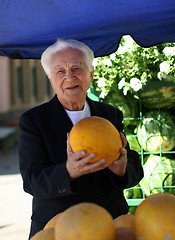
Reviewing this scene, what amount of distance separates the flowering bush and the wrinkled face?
0.93 metres

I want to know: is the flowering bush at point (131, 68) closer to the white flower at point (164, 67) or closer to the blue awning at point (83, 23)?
the white flower at point (164, 67)

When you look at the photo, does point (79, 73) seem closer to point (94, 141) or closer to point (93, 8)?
point (93, 8)

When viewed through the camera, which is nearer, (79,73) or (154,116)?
(79,73)

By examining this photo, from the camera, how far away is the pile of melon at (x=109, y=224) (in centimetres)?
111

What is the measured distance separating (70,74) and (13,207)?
13.9 ft

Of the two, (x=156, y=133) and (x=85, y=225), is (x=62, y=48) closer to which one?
(x=85, y=225)

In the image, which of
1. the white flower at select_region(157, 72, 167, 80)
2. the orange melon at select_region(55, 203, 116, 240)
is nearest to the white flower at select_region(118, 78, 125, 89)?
the white flower at select_region(157, 72, 167, 80)

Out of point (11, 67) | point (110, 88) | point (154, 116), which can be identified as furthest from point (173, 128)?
point (11, 67)

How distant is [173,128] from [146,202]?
1.88m

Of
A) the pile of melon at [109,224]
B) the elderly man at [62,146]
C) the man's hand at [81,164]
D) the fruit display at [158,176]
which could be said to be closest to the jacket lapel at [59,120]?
the elderly man at [62,146]

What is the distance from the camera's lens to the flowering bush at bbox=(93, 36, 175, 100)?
298cm

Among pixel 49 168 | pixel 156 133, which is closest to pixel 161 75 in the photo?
pixel 156 133

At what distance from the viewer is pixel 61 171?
168cm

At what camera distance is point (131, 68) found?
10.2 ft
